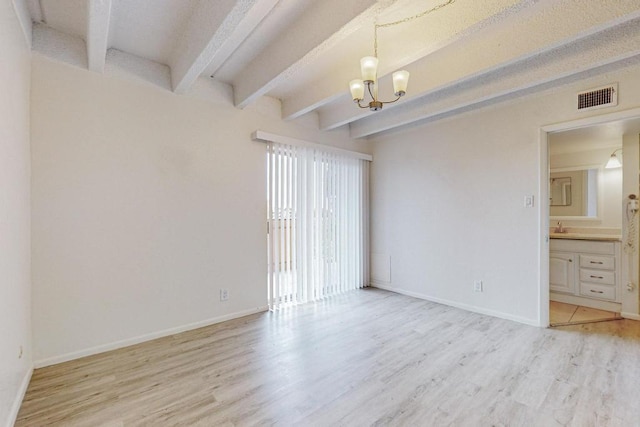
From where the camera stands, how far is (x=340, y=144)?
455 cm

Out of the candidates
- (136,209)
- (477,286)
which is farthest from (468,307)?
(136,209)

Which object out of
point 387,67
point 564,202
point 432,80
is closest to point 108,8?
point 387,67

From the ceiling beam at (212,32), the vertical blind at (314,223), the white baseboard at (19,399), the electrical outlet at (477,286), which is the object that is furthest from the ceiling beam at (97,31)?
the electrical outlet at (477,286)

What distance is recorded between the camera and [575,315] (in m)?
3.55

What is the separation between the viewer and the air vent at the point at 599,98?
274cm

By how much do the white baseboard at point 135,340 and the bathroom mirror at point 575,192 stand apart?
4.91 meters

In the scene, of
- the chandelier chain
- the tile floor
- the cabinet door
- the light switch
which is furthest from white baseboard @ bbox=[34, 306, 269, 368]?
the cabinet door

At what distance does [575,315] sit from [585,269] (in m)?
0.73

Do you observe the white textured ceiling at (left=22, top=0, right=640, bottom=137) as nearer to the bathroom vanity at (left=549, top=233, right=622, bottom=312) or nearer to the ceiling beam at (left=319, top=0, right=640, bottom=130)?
the ceiling beam at (left=319, top=0, right=640, bottom=130)

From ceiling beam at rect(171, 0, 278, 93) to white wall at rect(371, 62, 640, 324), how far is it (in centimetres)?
277

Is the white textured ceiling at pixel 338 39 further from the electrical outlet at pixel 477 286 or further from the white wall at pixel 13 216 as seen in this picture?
the electrical outlet at pixel 477 286

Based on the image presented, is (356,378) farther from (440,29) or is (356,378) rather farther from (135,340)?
(440,29)

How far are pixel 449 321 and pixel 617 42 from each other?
9.33ft

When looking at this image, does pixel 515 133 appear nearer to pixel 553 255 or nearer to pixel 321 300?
pixel 553 255
